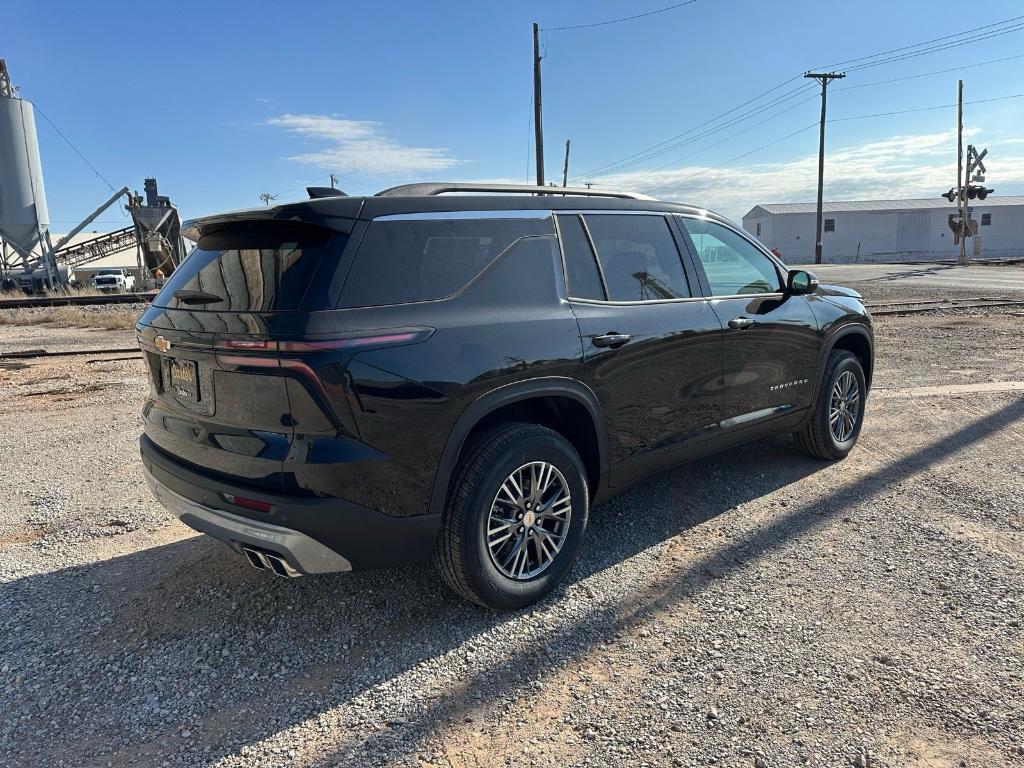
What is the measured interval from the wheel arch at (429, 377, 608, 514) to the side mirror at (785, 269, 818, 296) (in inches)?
80.9

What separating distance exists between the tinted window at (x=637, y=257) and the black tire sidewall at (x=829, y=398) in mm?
1657

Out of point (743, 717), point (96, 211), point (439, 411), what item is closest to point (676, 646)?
point (743, 717)

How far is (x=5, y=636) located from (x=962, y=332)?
12.9 metres

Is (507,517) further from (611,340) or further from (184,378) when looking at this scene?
(184,378)

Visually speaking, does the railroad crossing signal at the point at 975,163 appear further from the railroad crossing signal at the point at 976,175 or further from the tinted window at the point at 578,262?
the tinted window at the point at 578,262

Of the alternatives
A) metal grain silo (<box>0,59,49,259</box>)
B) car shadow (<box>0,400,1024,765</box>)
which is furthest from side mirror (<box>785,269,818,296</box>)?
metal grain silo (<box>0,59,49,259</box>)

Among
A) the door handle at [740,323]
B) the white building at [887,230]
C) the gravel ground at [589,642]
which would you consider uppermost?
the white building at [887,230]

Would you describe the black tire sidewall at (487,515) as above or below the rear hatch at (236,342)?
below

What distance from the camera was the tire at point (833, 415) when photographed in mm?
4992

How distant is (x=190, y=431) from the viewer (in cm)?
303

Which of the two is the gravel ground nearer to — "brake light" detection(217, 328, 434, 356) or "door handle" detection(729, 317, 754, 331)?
"door handle" detection(729, 317, 754, 331)

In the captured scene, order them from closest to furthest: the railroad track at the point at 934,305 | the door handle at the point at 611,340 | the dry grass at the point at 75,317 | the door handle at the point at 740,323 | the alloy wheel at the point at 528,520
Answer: the alloy wheel at the point at 528,520
the door handle at the point at 611,340
the door handle at the point at 740,323
the railroad track at the point at 934,305
the dry grass at the point at 75,317

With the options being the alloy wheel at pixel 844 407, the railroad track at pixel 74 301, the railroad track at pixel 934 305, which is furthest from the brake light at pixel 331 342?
the railroad track at pixel 74 301

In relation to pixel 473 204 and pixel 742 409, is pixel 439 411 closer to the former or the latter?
pixel 473 204
